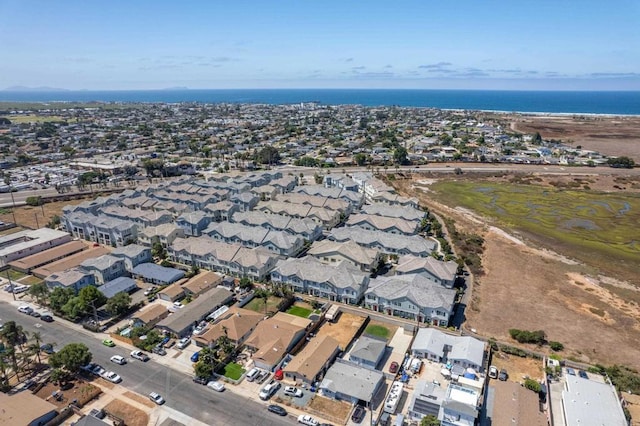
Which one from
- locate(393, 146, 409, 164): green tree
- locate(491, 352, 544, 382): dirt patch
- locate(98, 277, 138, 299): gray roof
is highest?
locate(393, 146, 409, 164): green tree

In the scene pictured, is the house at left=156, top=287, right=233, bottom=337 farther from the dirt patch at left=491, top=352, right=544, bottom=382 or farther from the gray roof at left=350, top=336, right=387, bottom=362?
the dirt patch at left=491, top=352, right=544, bottom=382

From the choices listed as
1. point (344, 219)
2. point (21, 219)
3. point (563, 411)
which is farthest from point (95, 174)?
point (563, 411)

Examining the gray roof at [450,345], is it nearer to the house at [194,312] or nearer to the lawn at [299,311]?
the lawn at [299,311]

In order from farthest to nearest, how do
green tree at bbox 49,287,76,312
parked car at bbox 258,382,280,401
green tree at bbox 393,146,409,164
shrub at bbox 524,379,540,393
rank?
green tree at bbox 393,146,409,164 < green tree at bbox 49,287,76,312 < shrub at bbox 524,379,540,393 < parked car at bbox 258,382,280,401

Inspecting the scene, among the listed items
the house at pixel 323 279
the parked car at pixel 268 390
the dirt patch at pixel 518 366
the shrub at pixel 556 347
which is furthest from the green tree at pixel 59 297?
the shrub at pixel 556 347

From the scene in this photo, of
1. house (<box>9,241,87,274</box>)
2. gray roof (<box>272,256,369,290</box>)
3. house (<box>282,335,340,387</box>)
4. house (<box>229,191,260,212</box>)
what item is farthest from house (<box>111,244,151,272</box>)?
house (<box>282,335,340,387</box>)

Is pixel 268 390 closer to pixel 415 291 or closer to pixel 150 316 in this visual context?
pixel 150 316
